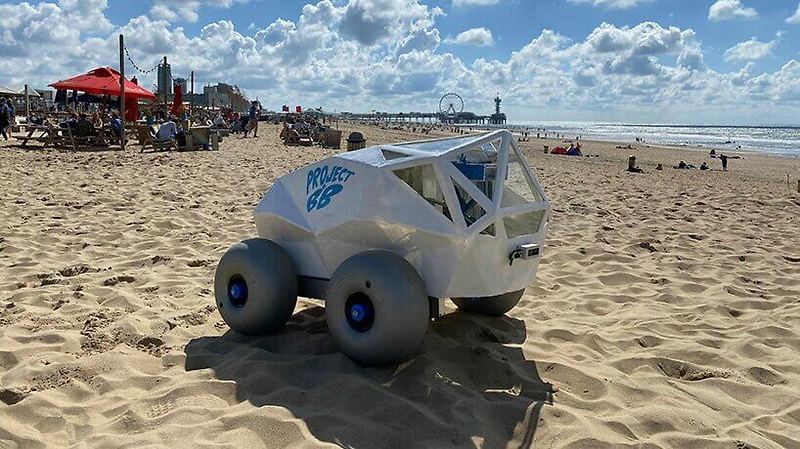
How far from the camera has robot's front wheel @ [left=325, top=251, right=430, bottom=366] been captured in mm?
2920

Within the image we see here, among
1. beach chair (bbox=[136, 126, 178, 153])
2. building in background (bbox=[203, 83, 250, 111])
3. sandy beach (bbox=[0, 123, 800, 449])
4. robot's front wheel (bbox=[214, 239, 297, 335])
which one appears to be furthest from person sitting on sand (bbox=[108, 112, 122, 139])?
building in background (bbox=[203, 83, 250, 111])

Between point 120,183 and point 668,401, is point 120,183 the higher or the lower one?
the higher one

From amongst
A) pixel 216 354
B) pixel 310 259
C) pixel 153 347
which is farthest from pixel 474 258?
pixel 153 347

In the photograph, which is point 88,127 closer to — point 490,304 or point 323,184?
point 323,184

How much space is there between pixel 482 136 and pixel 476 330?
1273 millimetres

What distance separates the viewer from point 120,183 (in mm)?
9523

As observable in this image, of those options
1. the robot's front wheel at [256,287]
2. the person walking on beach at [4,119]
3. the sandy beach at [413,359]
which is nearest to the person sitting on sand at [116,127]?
the person walking on beach at [4,119]

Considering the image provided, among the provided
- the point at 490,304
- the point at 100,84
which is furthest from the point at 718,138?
the point at 490,304

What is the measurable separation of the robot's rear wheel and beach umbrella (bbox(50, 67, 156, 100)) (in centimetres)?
1666

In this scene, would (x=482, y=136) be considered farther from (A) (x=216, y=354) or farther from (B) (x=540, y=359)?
(A) (x=216, y=354)

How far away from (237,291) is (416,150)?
4.52 ft

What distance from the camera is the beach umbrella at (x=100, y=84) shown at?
1725 centimetres

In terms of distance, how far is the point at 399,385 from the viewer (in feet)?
9.96

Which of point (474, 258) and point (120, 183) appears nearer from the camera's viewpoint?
point (474, 258)
